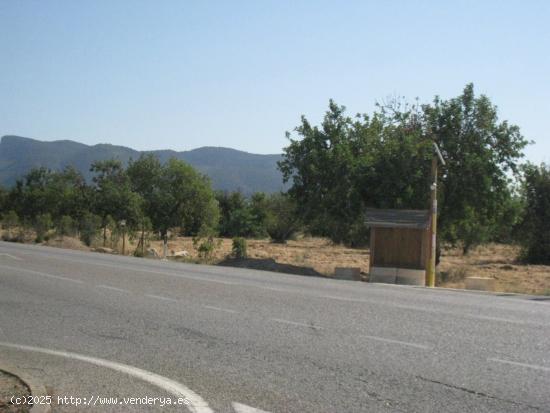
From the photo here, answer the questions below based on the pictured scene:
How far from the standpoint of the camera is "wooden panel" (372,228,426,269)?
25938mm

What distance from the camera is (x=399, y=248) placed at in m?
26.3

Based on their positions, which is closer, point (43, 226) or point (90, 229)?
point (90, 229)

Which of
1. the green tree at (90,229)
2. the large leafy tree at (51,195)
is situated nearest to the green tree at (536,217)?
the green tree at (90,229)

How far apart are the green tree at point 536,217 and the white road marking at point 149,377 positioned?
42540 millimetres

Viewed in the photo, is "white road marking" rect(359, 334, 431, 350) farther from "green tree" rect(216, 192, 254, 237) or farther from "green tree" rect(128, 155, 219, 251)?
"green tree" rect(216, 192, 254, 237)

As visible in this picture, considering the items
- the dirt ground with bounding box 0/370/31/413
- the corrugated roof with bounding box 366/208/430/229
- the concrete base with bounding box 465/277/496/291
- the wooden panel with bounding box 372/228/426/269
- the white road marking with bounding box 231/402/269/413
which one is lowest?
the dirt ground with bounding box 0/370/31/413

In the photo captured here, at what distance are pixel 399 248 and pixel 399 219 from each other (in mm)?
1175

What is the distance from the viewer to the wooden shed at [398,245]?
2542 cm

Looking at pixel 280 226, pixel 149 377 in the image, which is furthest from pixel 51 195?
pixel 149 377

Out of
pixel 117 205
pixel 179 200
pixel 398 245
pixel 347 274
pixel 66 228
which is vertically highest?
pixel 179 200

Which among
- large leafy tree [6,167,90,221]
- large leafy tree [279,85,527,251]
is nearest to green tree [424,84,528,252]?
large leafy tree [279,85,527,251]

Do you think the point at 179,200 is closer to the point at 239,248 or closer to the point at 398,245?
the point at 239,248

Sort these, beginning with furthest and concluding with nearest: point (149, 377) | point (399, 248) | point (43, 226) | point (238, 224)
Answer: point (238, 224)
point (43, 226)
point (399, 248)
point (149, 377)

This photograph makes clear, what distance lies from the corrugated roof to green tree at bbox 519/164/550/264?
23.2 metres
